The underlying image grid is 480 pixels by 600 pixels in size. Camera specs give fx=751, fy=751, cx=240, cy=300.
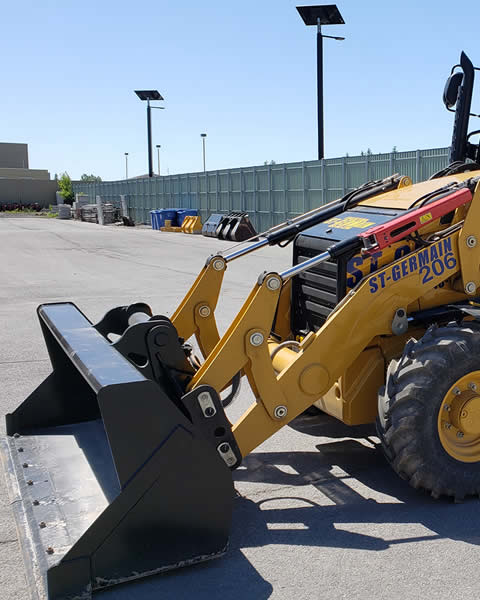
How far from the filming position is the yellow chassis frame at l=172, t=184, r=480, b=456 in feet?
13.6

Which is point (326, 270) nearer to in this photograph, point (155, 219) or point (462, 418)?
point (462, 418)

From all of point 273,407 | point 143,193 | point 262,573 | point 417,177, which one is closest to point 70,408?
point 273,407

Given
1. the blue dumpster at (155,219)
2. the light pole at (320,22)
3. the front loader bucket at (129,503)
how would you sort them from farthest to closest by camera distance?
1. the blue dumpster at (155,219)
2. the light pole at (320,22)
3. the front loader bucket at (129,503)

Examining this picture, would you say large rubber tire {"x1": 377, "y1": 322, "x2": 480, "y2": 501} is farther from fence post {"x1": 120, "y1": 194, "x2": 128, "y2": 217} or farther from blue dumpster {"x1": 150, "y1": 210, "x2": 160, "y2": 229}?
fence post {"x1": 120, "y1": 194, "x2": 128, "y2": 217}

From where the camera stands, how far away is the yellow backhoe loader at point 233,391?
11.6ft

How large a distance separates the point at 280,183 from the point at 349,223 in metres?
24.3

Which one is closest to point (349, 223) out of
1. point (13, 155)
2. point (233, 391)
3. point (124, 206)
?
point (233, 391)

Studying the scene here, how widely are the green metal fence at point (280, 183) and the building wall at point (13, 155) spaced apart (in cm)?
5048

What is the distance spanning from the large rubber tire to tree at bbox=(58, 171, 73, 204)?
227 feet

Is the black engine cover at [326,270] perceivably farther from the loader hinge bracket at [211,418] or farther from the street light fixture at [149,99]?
the street light fixture at [149,99]

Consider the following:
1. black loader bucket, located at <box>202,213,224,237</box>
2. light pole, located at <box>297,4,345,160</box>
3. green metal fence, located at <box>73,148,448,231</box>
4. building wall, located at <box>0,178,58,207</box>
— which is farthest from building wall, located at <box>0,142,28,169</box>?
light pole, located at <box>297,4,345,160</box>

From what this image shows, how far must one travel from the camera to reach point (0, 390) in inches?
273

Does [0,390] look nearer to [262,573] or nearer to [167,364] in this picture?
[167,364]

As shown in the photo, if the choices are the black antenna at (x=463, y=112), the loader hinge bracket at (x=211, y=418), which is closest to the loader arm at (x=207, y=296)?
the loader hinge bracket at (x=211, y=418)
